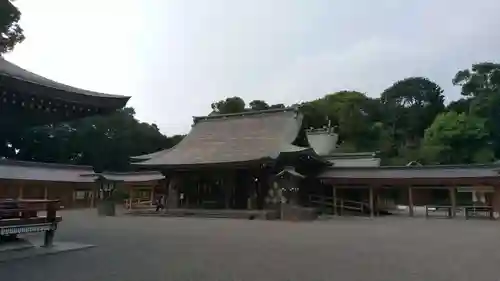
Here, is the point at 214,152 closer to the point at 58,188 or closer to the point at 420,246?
the point at 58,188

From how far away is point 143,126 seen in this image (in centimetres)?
4078

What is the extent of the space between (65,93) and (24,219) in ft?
7.40

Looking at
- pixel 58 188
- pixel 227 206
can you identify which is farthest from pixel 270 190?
pixel 58 188

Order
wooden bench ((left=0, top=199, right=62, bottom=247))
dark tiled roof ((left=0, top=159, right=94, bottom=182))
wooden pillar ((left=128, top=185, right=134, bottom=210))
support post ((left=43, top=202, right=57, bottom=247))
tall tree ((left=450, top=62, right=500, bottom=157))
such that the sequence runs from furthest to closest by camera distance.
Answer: tall tree ((left=450, top=62, right=500, bottom=157)) → wooden pillar ((left=128, top=185, right=134, bottom=210)) → dark tiled roof ((left=0, top=159, right=94, bottom=182)) → support post ((left=43, top=202, right=57, bottom=247)) → wooden bench ((left=0, top=199, right=62, bottom=247))

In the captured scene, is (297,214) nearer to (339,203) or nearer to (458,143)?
(339,203)

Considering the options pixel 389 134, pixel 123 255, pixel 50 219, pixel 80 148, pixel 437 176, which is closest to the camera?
pixel 123 255

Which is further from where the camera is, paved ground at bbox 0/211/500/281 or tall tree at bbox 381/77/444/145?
tall tree at bbox 381/77/444/145

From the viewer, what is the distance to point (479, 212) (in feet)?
62.6

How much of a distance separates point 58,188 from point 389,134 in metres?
29.1

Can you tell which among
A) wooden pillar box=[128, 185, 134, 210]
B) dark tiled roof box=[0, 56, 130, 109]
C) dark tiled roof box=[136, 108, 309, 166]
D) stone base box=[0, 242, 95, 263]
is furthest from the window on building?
dark tiled roof box=[0, 56, 130, 109]

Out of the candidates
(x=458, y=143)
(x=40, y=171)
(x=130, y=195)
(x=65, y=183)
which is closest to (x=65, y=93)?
(x=130, y=195)

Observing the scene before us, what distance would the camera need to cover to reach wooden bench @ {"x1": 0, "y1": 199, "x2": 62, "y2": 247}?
6.82 metres

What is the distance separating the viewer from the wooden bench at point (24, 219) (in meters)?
6.82

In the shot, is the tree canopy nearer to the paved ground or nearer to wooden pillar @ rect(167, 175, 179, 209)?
wooden pillar @ rect(167, 175, 179, 209)
